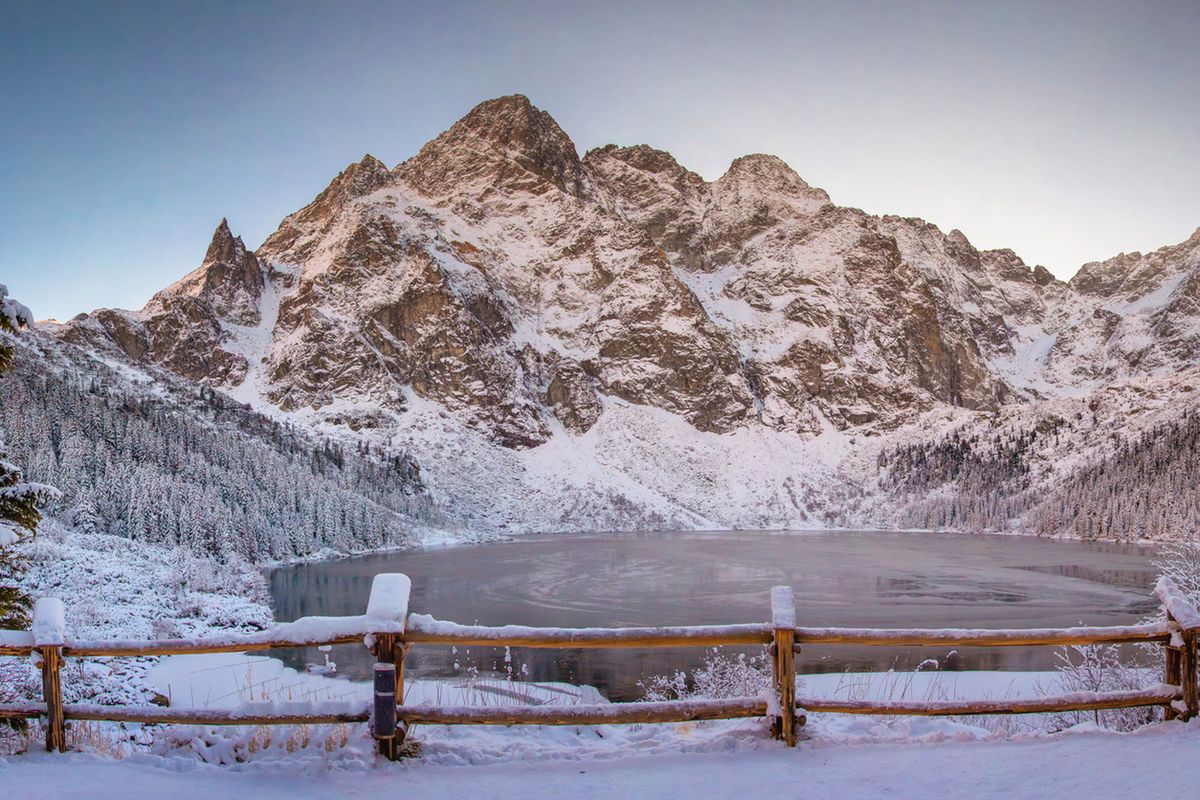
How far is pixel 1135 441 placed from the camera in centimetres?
13712

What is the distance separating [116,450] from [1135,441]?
532 feet

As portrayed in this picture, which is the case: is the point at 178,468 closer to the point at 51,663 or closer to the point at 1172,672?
the point at 51,663

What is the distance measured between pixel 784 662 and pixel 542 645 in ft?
7.82

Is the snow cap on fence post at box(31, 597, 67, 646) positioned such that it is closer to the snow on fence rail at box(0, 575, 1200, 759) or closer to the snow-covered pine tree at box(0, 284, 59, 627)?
the snow on fence rail at box(0, 575, 1200, 759)

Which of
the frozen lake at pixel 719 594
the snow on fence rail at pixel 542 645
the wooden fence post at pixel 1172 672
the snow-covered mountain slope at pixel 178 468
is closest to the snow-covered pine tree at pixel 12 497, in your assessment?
the snow on fence rail at pixel 542 645

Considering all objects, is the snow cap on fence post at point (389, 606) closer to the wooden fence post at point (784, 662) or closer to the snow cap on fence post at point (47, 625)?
the snow cap on fence post at point (47, 625)

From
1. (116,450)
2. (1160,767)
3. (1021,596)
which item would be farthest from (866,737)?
(116,450)

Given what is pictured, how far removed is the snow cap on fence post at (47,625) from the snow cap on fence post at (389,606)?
3.49m

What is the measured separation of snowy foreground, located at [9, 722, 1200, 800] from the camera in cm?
617

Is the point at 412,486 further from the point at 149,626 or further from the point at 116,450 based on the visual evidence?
the point at 149,626

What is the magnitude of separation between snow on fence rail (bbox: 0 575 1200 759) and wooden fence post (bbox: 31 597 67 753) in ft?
0.03

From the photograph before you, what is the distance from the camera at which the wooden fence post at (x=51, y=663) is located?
7.50 metres

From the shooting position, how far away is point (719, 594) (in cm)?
5047

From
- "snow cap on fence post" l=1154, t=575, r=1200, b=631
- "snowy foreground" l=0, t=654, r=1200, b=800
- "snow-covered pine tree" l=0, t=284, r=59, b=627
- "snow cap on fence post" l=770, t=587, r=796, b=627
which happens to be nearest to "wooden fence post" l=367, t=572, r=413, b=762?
A: "snowy foreground" l=0, t=654, r=1200, b=800
